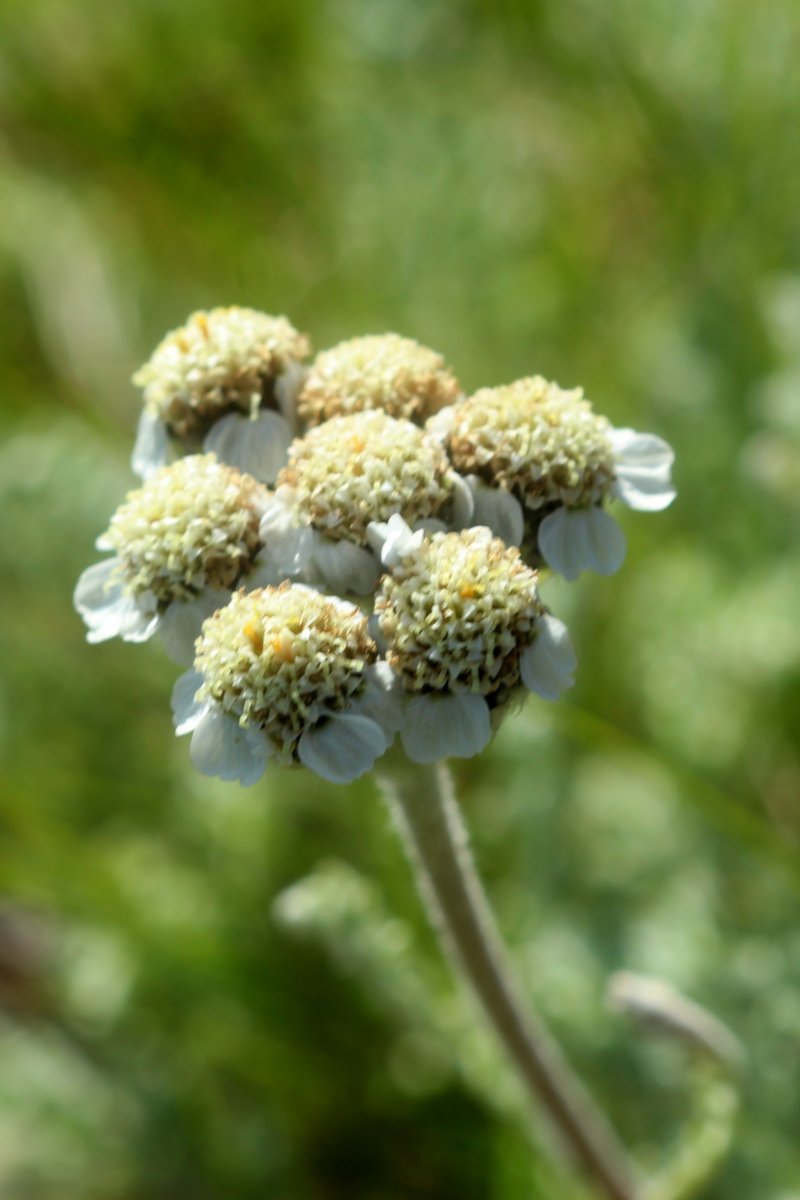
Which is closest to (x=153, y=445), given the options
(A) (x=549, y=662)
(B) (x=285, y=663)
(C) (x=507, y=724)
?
(B) (x=285, y=663)

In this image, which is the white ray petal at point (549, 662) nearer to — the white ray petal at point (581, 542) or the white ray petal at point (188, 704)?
the white ray petal at point (581, 542)

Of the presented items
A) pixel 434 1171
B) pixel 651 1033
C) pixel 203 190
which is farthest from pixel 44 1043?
pixel 203 190

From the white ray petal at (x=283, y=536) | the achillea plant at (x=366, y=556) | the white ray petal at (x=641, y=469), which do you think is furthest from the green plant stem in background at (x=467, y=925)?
the white ray petal at (x=641, y=469)

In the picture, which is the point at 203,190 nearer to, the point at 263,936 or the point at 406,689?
the point at 263,936

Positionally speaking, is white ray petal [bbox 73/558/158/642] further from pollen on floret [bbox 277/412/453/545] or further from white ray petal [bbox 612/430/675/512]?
white ray petal [bbox 612/430/675/512]

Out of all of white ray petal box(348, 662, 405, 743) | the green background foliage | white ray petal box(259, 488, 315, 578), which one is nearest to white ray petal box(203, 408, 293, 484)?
white ray petal box(259, 488, 315, 578)

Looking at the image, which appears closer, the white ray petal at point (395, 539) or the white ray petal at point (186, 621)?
the white ray petal at point (395, 539)

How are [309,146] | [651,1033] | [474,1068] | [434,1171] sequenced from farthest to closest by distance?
[309,146]
[434,1171]
[474,1068]
[651,1033]

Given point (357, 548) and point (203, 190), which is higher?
point (203, 190)
